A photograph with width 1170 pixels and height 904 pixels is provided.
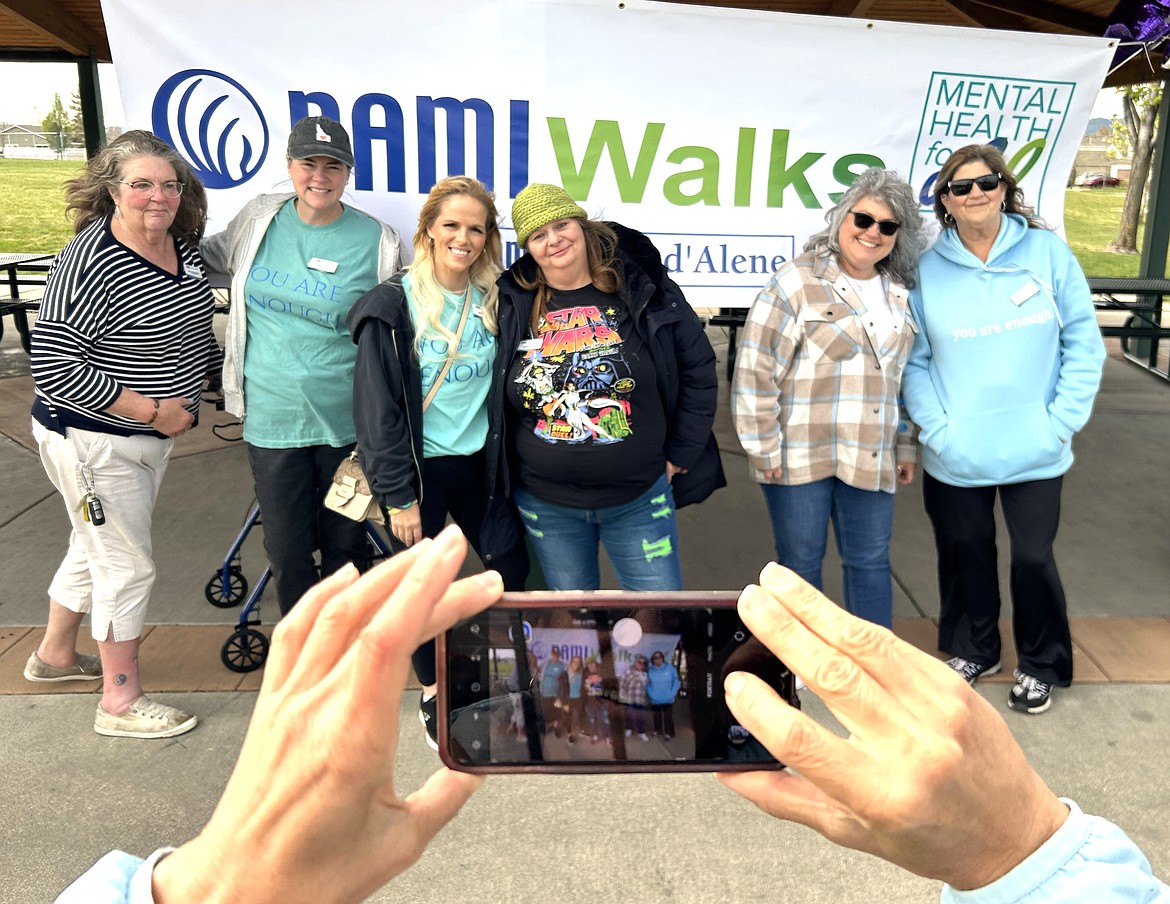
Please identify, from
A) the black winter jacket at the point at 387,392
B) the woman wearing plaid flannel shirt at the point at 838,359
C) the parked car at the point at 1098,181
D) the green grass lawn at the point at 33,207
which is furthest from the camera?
the parked car at the point at 1098,181

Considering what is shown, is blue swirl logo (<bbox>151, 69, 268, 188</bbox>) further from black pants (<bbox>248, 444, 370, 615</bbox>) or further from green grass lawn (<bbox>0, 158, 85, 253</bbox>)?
green grass lawn (<bbox>0, 158, 85, 253</bbox>)

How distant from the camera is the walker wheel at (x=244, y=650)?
3.25m

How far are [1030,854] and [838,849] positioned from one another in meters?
1.97

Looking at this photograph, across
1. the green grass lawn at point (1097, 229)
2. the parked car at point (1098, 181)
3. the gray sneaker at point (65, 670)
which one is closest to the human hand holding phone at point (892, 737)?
the gray sneaker at point (65, 670)

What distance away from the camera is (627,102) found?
3479 millimetres

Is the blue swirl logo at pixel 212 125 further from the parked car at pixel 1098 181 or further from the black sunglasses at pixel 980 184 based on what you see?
the parked car at pixel 1098 181

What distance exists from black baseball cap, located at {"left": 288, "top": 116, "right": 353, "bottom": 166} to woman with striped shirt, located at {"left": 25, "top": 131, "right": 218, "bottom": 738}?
14.7 inches

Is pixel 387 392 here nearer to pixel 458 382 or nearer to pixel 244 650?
pixel 458 382

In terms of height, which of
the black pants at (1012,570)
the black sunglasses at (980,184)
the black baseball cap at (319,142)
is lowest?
the black pants at (1012,570)

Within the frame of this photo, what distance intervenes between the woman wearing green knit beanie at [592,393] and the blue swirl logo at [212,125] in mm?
1363

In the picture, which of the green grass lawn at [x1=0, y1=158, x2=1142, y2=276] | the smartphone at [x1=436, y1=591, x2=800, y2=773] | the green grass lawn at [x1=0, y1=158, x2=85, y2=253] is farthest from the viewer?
the green grass lawn at [x1=0, y1=158, x2=1142, y2=276]

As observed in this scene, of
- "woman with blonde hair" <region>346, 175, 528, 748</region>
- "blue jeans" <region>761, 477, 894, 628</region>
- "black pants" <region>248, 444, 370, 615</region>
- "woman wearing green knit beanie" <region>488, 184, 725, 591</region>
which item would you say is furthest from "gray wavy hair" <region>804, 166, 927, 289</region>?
"black pants" <region>248, 444, 370, 615</region>

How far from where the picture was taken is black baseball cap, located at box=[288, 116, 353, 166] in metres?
2.64

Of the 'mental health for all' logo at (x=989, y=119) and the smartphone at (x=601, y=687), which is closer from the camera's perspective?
the smartphone at (x=601, y=687)
